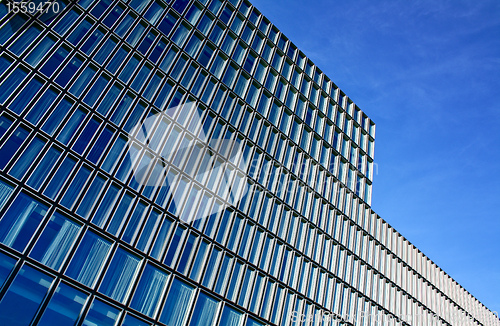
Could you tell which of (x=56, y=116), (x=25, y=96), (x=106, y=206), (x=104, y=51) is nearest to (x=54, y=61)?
(x=25, y=96)

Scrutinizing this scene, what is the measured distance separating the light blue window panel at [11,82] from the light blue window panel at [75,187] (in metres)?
4.81

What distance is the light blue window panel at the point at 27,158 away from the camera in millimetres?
17891

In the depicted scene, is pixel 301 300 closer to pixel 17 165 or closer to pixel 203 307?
pixel 203 307

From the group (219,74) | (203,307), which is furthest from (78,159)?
(219,74)

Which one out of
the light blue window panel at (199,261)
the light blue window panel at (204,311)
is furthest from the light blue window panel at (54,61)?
the light blue window panel at (204,311)

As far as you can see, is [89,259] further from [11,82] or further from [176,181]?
[11,82]

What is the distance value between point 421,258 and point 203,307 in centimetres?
2938

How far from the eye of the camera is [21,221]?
17188mm

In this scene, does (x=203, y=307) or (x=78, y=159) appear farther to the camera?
(x=203, y=307)

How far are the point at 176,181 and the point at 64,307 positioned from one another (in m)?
8.97

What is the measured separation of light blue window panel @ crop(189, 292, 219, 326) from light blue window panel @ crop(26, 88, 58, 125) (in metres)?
12.4

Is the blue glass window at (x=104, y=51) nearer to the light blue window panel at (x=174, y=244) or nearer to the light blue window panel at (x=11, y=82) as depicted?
the light blue window panel at (x=11, y=82)

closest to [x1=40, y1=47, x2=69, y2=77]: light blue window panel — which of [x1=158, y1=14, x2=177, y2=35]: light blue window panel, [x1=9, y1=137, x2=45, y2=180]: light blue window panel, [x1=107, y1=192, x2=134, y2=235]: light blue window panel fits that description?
[x1=9, y1=137, x2=45, y2=180]: light blue window panel

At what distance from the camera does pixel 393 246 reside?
38.6 meters
